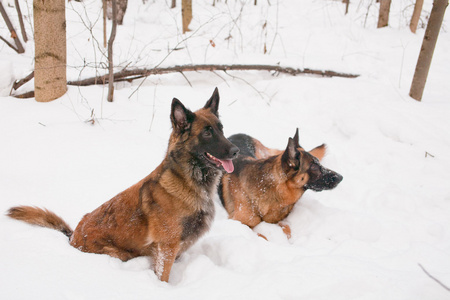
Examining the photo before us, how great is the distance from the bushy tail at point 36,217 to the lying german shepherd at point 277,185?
2006 mm

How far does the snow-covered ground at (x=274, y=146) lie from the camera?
2.25 meters

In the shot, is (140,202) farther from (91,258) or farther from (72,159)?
(72,159)


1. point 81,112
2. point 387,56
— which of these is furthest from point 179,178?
point 387,56

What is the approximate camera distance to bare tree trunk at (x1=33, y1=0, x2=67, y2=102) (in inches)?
198

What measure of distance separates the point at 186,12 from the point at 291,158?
337 inches

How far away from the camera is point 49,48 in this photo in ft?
17.0

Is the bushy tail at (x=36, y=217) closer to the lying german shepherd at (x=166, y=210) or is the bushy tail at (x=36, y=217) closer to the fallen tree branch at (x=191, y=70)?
the lying german shepherd at (x=166, y=210)

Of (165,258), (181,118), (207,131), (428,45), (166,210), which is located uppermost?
(428,45)

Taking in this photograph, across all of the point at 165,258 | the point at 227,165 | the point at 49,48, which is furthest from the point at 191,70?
the point at 165,258

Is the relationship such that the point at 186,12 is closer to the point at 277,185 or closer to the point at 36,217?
the point at 277,185

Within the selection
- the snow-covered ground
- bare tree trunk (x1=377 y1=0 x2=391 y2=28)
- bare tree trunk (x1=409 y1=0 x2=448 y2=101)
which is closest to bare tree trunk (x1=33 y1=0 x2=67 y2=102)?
the snow-covered ground

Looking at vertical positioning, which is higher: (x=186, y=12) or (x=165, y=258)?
(x=186, y=12)

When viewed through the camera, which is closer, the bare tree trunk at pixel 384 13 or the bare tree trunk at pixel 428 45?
the bare tree trunk at pixel 428 45

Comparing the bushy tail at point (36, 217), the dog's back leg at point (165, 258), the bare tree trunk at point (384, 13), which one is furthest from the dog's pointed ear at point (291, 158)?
the bare tree trunk at point (384, 13)
